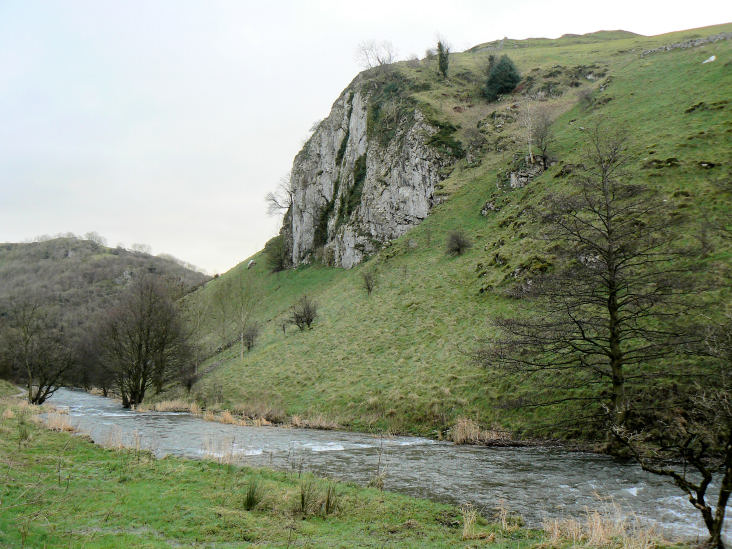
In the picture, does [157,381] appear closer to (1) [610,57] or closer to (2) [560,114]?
(2) [560,114]

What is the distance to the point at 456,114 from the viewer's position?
68.5 m

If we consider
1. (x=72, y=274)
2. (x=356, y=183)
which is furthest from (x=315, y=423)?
(x=72, y=274)

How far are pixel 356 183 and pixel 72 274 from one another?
14177 centimetres

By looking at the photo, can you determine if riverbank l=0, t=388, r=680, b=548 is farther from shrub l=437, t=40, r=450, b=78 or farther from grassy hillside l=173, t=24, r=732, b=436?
shrub l=437, t=40, r=450, b=78

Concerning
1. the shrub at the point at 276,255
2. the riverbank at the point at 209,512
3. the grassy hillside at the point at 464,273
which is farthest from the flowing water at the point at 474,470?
the shrub at the point at 276,255

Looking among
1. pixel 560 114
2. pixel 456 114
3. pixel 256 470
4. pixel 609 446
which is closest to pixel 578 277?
pixel 609 446

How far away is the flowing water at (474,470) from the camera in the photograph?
34.0ft

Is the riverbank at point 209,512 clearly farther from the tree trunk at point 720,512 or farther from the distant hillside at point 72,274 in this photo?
the distant hillside at point 72,274

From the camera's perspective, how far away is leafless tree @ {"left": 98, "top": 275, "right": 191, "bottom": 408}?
39.0 m

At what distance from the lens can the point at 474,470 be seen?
14.3 m

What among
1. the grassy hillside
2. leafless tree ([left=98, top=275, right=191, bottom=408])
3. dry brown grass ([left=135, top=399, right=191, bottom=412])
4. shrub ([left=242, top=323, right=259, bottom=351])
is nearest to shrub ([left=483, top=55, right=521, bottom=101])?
the grassy hillside

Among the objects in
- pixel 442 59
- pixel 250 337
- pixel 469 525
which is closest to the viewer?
pixel 469 525

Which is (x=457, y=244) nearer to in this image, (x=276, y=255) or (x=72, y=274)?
(x=276, y=255)

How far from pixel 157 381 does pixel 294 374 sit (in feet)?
54.9
